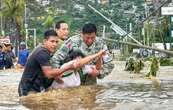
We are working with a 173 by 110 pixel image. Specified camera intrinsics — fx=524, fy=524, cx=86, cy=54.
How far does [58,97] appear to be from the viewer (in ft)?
21.1

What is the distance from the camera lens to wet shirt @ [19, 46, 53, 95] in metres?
6.96

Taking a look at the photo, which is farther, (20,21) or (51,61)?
(20,21)

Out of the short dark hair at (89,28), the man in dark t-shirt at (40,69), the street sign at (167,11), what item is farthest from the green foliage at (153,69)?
the street sign at (167,11)

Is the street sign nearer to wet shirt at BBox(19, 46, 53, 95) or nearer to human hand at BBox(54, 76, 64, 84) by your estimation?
human hand at BBox(54, 76, 64, 84)

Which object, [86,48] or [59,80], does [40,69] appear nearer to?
[59,80]

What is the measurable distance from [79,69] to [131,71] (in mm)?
7934

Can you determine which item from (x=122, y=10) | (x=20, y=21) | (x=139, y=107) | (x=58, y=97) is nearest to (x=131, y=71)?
(x=58, y=97)

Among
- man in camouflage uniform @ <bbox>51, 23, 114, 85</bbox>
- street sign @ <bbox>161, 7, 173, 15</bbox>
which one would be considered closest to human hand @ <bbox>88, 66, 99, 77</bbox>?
man in camouflage uniform @ <bbox>51, 23, 114, 85</bbox>

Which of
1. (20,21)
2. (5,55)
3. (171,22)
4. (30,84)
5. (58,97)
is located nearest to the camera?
(58,97)

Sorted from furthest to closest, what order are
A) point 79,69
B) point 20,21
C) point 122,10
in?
point 122,10 < point 20,21 < point 79,69

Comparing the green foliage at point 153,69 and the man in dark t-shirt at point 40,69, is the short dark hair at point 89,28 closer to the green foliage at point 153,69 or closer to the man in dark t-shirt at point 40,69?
the man in dark t-shirt at point 40,69

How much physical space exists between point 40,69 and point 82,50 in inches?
34.7

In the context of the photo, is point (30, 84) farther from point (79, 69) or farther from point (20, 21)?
point (20, 21)

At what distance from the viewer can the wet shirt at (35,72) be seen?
A: 6961 millimetres
